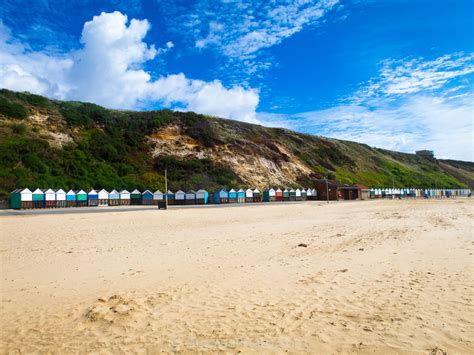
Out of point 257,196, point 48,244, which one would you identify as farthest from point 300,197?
point 48,244

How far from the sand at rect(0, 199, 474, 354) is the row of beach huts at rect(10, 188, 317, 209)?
90.9ft

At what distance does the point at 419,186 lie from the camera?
11081 cm

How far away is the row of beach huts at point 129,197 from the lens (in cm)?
3611

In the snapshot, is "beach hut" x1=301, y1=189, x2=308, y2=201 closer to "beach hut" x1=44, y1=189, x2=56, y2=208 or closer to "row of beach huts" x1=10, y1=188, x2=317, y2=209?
"row of beach huts" x1=10, y1=188, x2=317, y2=209

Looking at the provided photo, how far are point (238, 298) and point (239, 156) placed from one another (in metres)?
67.5

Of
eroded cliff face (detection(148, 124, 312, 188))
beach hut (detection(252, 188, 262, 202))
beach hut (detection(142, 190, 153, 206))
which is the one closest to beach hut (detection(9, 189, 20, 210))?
beach hut (detection(142, 190, 153, 206))

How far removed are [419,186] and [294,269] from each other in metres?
117

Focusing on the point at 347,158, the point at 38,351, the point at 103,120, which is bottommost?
the point at 38,351

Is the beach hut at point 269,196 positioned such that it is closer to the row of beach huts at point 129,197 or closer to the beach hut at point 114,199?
the row of beach huts at point 129,197

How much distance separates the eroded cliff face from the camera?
69375 mm

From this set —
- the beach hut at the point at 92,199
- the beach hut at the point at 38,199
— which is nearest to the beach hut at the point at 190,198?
the beach hut at the point at 92,199

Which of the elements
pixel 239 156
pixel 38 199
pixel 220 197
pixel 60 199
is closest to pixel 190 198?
pixel 220 197

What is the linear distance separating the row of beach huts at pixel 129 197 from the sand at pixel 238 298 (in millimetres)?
27710

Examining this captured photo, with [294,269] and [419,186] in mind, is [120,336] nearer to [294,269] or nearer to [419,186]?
[294,269]
